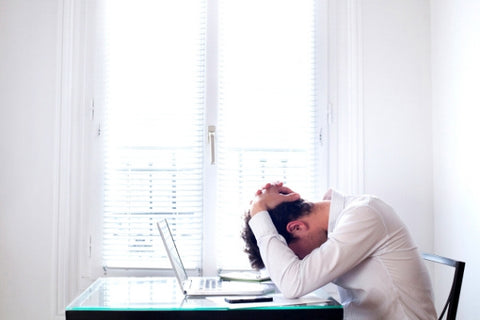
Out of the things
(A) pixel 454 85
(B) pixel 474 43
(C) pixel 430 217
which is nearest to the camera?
(B) pixel 474 43

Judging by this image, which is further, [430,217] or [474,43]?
[430,217]

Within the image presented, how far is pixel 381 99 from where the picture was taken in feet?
8.05

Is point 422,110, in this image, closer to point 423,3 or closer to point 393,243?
point 423,3

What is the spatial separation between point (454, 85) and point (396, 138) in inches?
14.8

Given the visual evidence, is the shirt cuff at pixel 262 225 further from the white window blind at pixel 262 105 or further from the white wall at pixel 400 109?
the white wall at pixel 400 109

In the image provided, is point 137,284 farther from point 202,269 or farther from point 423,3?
point 423,3

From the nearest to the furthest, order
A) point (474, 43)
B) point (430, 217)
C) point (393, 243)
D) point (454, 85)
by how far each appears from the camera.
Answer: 1. point (393, 243)
2. point (474, 43)
3. point (454, 85)
4. point (430, 217)

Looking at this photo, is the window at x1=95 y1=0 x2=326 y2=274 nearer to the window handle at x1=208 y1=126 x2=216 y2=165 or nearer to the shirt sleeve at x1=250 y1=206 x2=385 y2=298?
the window handle at x1=208 y1=126 x2=216 y2=165

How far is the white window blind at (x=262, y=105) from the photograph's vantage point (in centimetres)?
246

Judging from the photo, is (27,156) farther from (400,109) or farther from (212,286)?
(400,109)

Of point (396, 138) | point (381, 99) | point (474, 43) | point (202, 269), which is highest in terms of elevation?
point (474, 43)

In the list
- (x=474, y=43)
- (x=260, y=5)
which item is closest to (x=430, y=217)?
(x=474, y=43)

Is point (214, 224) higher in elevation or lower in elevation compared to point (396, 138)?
lower

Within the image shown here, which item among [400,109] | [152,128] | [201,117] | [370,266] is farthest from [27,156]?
[400,109]
